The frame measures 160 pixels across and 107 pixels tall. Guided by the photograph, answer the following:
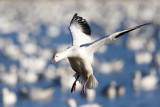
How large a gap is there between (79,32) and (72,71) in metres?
8.77

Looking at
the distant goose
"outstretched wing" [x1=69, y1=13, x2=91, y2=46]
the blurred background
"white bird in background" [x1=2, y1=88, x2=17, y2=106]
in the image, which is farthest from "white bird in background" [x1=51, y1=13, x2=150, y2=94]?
the distant goose

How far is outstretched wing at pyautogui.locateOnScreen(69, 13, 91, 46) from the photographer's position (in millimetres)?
7820

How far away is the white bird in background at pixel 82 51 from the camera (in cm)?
695

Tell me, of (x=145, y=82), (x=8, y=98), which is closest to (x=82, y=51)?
(x=8, y=98)

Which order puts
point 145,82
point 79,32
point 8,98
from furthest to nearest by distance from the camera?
point 145,82 → point 8,98 → point 79,32

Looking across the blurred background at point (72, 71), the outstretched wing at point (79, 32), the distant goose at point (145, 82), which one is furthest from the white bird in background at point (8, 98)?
the outstretched wing at point (79, 32)

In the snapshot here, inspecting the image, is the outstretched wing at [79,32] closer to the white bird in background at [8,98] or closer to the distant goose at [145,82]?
the white bird in background at [8,98]

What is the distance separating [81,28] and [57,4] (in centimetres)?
2910

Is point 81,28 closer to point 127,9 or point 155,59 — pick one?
point 155,59

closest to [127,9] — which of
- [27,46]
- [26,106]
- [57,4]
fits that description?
Answer: [57,4]

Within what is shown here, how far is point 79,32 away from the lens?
26.4 feet

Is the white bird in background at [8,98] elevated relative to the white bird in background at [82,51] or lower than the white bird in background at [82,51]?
elevated

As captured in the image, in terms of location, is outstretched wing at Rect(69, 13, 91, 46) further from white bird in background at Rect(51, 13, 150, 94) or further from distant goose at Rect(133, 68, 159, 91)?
distant goose at Rect(133, 68, 159, 91)

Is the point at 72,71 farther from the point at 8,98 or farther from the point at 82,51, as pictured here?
the point at 82,51
